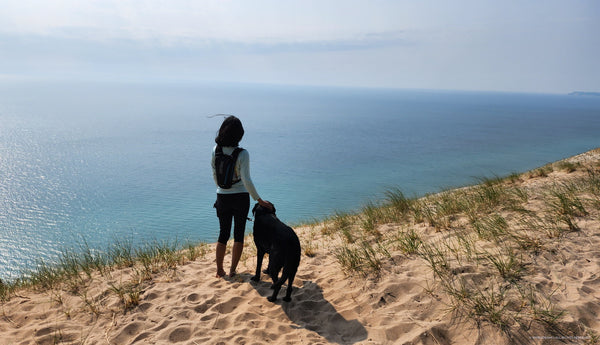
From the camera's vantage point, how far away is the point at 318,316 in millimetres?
4062

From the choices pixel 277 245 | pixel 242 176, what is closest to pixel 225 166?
pixel 242 176

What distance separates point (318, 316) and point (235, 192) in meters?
1.94

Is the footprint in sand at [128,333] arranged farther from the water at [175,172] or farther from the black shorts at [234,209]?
the water at [175,172]

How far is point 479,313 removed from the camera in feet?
11.5

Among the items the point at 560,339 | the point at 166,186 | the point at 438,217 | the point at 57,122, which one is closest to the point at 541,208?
the point at 438,217

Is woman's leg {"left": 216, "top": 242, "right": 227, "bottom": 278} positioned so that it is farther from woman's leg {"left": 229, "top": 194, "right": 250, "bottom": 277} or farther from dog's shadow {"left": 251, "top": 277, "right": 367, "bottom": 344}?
dog's shadow {"left": 251, "top": 277, "right": 367, "bottom": 344}

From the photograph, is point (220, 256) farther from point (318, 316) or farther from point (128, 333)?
point (318, 316)

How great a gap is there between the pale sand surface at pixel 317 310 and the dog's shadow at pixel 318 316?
0.01 m

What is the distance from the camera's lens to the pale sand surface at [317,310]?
3.44 meters

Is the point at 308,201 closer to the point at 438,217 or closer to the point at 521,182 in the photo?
the point at 521,182

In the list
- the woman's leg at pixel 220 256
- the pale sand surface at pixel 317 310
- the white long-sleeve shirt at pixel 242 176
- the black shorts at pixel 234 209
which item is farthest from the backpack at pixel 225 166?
the pale sand surface at pixel 317 310

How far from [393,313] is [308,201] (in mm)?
17396

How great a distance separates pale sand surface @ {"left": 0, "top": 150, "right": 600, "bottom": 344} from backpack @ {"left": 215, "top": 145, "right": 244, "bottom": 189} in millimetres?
1562

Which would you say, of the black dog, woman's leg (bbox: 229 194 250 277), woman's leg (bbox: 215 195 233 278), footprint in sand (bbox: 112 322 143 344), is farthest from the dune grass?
footprint in sand (bbox: 112 322 143 344)
